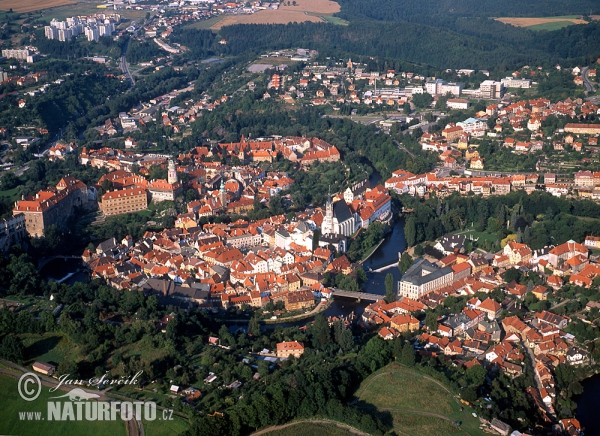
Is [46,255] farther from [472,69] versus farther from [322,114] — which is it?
[472,69]

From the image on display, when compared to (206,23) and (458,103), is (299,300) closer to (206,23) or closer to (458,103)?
(458,103)

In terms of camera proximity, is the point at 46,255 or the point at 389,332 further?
the point at 46,255

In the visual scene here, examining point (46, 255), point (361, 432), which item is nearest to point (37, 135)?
point (46, 255)

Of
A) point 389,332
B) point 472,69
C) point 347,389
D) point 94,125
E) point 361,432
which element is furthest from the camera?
point 472,69

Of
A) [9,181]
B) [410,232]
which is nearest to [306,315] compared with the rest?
[410,232]

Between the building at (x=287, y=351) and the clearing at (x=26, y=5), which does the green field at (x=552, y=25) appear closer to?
the clearing at (x=26, y=5)

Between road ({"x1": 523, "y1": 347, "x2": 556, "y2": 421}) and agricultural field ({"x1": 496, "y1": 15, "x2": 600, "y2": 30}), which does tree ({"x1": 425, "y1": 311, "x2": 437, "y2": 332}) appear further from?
agricultural field ({"x1": 496, "y1": 15, "x2": 600, "y2": 30})

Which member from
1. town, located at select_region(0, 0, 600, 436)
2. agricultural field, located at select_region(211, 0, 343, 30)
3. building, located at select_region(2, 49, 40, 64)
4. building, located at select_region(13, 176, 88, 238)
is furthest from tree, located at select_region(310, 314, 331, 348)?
agricultural field, located at select_region(211, 0, 343, 30)

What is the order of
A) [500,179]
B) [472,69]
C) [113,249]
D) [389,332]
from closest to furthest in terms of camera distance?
[389,332] → [113,249] → [500,179] → [472,69]
